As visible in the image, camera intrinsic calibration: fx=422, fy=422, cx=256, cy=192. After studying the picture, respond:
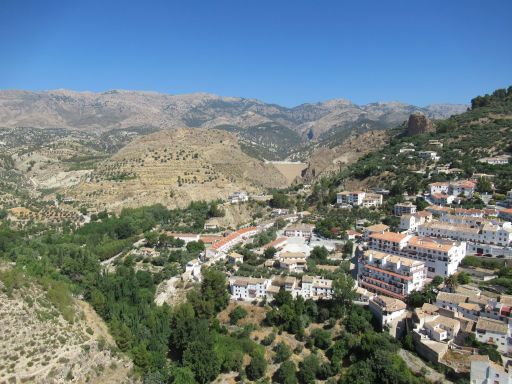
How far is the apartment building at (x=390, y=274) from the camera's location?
3120cm

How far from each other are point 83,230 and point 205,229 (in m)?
15.5

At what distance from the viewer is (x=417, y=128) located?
79688 mm

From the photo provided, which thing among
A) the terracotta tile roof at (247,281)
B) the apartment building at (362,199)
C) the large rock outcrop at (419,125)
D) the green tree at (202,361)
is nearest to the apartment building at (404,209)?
the apartment building at (362,199)

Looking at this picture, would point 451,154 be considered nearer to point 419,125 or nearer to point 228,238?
point 419,125

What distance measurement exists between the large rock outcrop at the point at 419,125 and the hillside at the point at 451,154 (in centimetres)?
176

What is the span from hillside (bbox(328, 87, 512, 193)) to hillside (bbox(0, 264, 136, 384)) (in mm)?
39712

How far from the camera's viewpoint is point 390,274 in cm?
3203

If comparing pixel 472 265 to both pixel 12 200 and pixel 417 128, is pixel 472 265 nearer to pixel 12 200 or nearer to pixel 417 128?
pixel 417 128

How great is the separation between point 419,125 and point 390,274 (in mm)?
54915

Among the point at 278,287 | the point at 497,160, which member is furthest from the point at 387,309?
the point at 497,160

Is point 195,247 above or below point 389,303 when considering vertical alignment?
above

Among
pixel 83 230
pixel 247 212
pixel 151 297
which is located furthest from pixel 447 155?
pixel 83 230

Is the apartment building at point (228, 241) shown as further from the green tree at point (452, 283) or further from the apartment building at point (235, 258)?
the green tree at point (452, 283)

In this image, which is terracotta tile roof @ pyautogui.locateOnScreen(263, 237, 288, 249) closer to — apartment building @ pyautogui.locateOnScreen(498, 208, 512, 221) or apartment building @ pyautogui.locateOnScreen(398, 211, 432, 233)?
apartment building @ pyautogui.locateOnScreen(398, 211, 432, 233)
